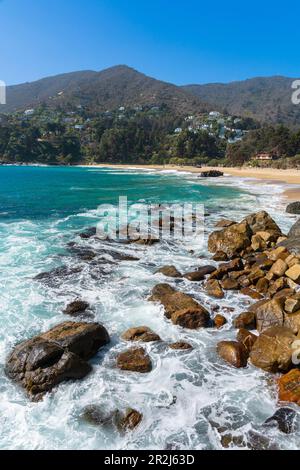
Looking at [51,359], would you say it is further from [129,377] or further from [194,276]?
[194,276]

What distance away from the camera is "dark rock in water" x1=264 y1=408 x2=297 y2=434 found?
680cm

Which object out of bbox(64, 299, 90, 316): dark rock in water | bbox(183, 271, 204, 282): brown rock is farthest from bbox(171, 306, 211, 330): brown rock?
bbox(183, 271, 204, 282): brown rock

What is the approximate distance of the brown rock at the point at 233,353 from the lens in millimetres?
8750

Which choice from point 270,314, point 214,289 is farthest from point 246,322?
point 214,289

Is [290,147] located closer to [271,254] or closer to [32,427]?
[271,254]

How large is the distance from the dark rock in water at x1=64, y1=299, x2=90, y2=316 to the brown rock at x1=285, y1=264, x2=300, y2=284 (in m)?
7.79

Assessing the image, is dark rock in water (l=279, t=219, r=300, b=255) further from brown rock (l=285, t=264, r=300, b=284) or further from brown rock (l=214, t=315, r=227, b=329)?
brown rock (l=214, t=315, r=227, b=329)

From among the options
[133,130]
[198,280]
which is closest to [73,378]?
[198,280]

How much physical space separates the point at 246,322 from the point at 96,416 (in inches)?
213

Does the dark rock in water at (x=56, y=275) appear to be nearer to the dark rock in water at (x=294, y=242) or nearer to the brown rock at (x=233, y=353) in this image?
the brown rock at (x=233, y=353)

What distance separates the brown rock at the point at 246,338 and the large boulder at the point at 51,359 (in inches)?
164

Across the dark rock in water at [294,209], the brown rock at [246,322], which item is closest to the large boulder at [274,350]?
the brown rock at [246,322]

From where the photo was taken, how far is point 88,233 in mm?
22547
